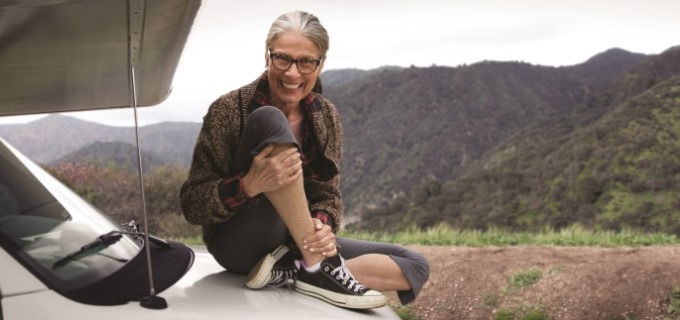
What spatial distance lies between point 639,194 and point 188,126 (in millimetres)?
19244

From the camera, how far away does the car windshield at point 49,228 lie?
2.49 m

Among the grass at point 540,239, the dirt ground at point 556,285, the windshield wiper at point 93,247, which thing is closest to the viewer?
the windshield wiper at point 93,247

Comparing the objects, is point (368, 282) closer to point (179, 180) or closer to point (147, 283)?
point (147, 283)

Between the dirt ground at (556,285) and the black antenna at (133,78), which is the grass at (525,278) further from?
the black antenna at (133,78)

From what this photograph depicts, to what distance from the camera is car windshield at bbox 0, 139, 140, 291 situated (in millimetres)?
2490

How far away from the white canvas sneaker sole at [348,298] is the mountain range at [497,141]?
928cm

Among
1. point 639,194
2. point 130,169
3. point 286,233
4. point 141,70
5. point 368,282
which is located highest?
point 141,70

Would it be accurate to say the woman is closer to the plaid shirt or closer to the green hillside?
the plaid shirt

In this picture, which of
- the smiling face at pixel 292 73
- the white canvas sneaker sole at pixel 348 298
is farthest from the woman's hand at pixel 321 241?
the smiling face at pixel 292 73

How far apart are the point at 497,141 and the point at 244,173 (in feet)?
148

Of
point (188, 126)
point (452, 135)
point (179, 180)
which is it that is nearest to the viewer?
Result: point (179, 180)

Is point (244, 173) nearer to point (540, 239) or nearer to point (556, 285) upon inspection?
point (556, 285)

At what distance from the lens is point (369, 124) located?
173 ft

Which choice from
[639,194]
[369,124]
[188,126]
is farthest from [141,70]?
[369,124]
